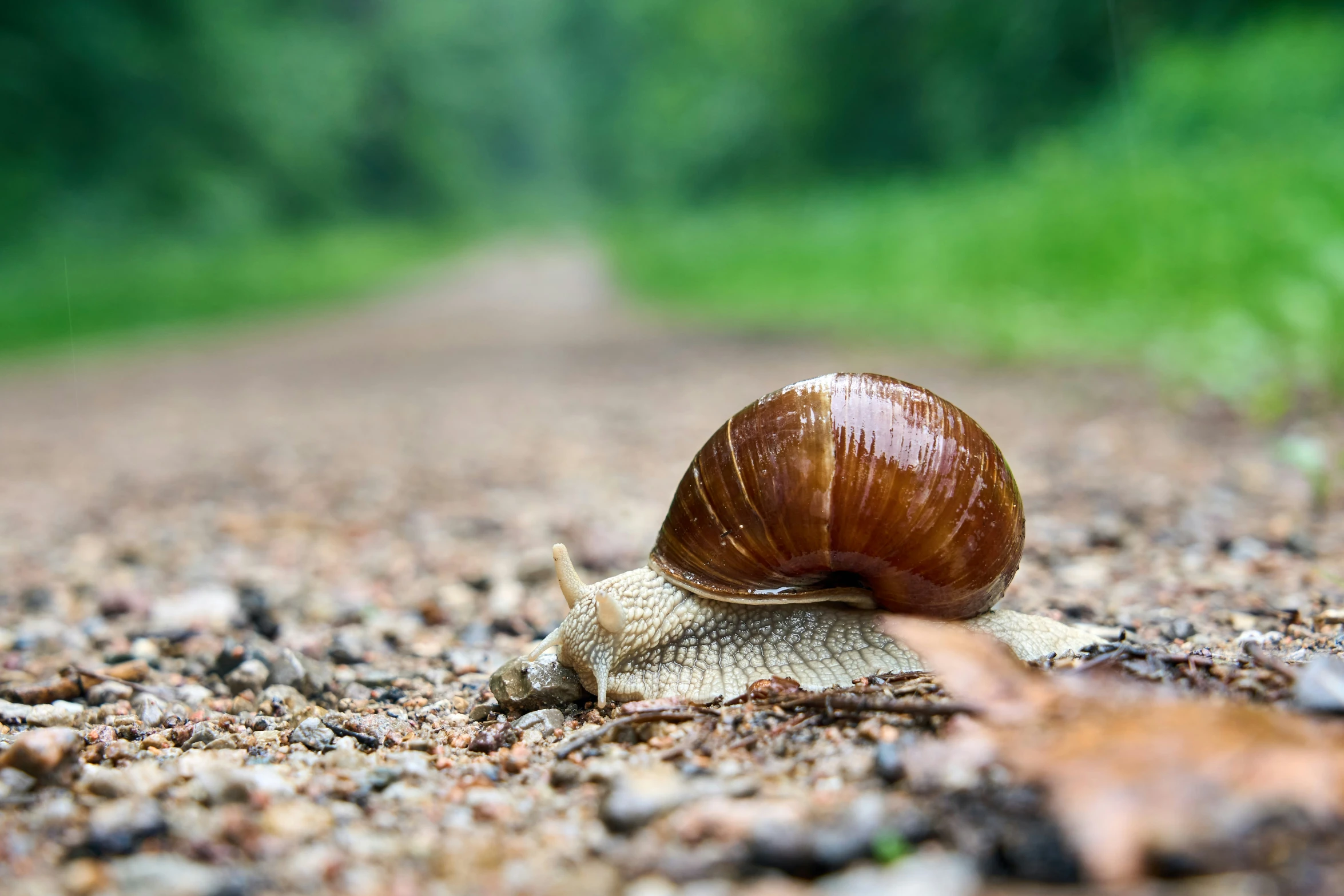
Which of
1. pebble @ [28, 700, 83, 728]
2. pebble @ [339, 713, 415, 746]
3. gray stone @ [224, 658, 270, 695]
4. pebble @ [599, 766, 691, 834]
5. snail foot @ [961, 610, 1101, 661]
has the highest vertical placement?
pebble @ [28, 700, 83, 728]

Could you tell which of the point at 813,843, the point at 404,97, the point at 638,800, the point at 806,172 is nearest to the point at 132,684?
the point at 638,800

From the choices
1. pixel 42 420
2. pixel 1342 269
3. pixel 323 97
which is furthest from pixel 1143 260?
pixel 323 97

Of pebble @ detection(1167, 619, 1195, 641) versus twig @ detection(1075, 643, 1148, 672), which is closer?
twig @ detection(1075, 643, 1148, 672)

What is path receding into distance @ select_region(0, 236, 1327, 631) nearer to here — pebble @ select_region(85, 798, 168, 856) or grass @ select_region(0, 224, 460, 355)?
pebble @ select_region(85, 798, 168, 856)

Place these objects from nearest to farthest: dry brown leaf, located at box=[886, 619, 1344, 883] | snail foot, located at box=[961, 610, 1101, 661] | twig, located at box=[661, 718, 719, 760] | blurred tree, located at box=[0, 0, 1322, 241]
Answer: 1. dry brown leaf, located at box=[886, 619, 1344, 883]
2. twig, located at box=[661, 718, 719, 760]
3. snail foot, located at box=[961, 610, 1101, 661]
4. blurred tree, located at box=[0, 0, 1322, 241]

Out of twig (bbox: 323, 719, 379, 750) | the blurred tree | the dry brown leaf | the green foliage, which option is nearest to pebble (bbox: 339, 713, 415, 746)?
twig (bbox: 323, 719, 379, 750)

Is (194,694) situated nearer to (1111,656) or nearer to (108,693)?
(108,693)
